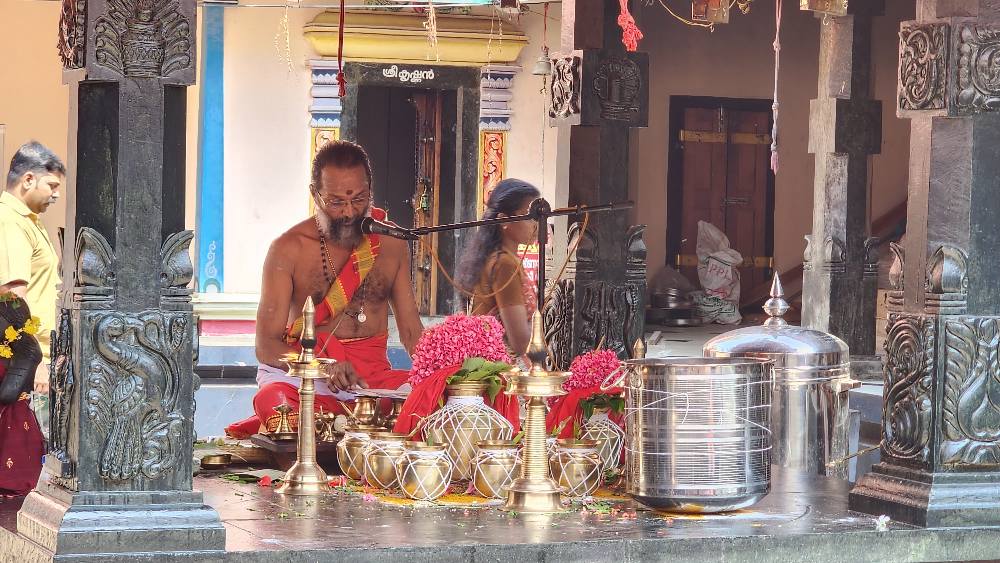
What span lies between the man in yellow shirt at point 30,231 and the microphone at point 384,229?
179 cm

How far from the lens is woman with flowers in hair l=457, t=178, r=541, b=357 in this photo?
762cm

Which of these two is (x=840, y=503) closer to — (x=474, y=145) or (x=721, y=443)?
(x=721, y=443)

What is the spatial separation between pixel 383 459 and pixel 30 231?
2957mm

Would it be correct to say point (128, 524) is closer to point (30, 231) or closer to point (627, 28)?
point (627, 28)

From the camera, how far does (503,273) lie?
761 cm

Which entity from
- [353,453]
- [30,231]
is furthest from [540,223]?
[30,231]

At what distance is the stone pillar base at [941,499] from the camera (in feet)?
17.3

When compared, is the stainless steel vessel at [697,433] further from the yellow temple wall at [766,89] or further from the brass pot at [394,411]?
the yellow temple wall at [766,89]

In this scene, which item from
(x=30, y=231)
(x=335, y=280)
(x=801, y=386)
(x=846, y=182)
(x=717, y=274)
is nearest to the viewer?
(x=801, y=386)

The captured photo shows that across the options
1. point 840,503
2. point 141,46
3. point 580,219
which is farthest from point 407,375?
point 141,46

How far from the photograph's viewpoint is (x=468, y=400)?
5840 mm

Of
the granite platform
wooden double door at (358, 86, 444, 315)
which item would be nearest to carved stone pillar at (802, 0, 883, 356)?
wooden double door at (358, 86, 444, 315)

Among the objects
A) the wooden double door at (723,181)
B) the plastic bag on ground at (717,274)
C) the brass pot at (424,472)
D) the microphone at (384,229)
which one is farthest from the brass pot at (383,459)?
the wooden double door at (723,181)

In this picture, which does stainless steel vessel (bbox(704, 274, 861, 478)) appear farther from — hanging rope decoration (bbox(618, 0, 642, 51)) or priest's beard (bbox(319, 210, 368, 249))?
priest's beard (bbox(319, 210, 368, 249))
